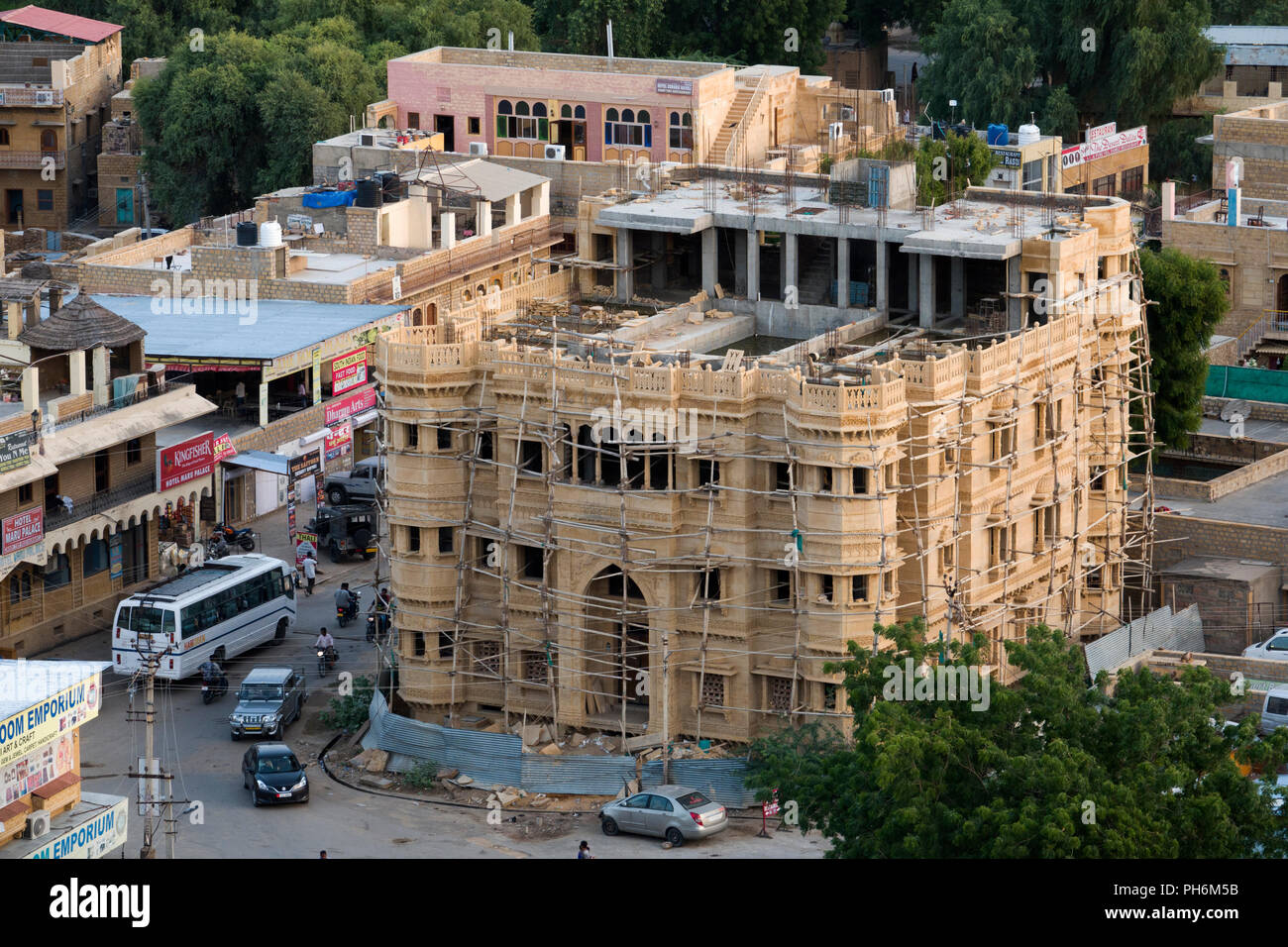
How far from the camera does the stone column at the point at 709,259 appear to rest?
87.6 m

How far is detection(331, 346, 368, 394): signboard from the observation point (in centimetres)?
10281

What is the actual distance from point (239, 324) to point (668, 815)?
→ 37.4 m

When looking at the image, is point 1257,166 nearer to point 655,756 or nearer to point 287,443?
point 287,443

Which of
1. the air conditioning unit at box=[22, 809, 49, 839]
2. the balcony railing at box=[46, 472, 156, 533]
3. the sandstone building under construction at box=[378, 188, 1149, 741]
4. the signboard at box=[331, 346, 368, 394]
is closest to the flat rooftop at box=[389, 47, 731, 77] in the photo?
the signboard at box=[331, 346, 368, 394]

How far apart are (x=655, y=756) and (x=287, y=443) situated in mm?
29487

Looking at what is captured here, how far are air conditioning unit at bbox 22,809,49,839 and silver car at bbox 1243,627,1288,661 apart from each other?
3749cm

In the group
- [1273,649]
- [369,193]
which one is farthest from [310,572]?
[1273,649]

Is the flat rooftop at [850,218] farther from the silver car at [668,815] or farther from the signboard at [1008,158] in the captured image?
the signboard at [1008,158]

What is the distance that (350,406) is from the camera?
104 metres

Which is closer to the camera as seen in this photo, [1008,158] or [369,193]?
[369,193]

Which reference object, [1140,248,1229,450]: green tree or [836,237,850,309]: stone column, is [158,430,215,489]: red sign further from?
[1140,248,1229,450]: green tree

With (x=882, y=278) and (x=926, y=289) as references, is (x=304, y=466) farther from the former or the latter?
(x=926, y=289)

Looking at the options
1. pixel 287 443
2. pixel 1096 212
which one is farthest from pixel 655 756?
pixel 287 443
